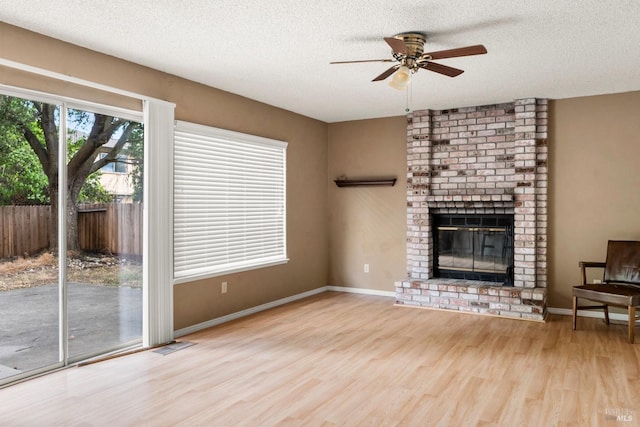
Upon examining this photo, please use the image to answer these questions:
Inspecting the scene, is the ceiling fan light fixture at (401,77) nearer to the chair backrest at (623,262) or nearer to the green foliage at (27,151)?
the green foliage at (27,151)

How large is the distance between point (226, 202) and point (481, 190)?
3.16 m

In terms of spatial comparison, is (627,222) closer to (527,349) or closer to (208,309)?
(527,349)

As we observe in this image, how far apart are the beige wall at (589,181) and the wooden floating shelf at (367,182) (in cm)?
202

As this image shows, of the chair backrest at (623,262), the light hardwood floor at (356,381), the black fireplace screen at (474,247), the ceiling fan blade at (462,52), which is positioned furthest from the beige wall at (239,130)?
the chair backrest at (623,262)

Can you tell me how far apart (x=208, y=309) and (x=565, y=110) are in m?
4.65

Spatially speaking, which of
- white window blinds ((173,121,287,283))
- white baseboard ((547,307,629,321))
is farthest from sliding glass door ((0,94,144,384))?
white baseboard ((547,307,629,321))

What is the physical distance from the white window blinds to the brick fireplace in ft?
5.84

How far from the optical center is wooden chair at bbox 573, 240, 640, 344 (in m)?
4.44

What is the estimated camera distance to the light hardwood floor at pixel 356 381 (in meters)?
2.80

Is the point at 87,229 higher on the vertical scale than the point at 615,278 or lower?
higher

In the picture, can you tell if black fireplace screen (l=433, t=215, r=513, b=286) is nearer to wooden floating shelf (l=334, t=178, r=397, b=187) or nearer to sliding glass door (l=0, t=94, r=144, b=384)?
wooden floating shelf (l=334, t=178, r=397, b=187)

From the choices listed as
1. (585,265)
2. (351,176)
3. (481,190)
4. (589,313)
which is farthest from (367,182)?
(589,313)

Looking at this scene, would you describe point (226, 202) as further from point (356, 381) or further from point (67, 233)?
point (356, 381)

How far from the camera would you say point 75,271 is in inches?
145
